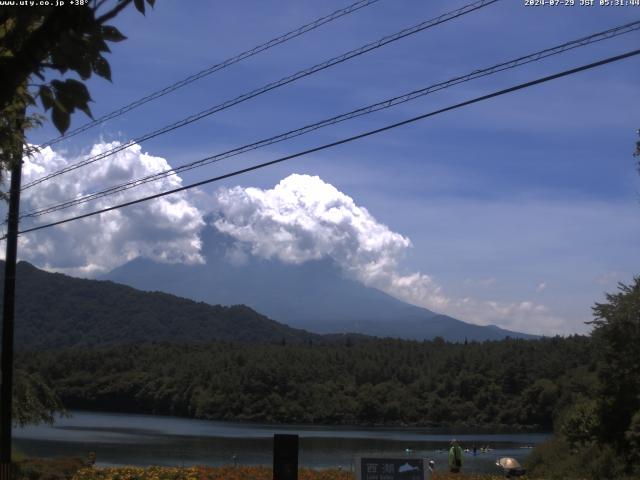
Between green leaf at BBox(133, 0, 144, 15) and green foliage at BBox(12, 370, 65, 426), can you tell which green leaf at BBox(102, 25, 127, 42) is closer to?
green leaf at BBox(133, 0, 144, 15)

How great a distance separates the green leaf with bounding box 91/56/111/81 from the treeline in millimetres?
91167

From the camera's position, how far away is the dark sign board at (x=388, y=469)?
9.82 meters

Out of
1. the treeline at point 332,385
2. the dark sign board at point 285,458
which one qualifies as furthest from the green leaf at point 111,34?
the treeline at point 332,385

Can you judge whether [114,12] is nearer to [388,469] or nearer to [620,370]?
[388,469]

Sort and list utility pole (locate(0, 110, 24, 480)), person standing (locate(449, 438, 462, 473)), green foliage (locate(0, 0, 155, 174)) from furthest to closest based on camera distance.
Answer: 1. person standing (locate(449, 438, 462, 473))
2. utility pole (locate(0, 110, 24, 480))
3. green foliage (locate(0, 0, 155, 174))

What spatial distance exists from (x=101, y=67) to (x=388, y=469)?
280 inches

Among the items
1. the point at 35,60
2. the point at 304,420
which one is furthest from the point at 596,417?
the point at 304,420

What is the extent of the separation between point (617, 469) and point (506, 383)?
7954cm

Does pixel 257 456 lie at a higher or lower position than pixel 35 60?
lower

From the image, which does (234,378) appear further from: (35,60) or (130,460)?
(35,60)

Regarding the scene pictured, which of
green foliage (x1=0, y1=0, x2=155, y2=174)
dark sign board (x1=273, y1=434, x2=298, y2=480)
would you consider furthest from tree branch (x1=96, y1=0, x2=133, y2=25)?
dark sign board (x1=273, y1=434, x2=298, y2=480)

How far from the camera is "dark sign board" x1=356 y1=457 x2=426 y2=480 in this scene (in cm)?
982

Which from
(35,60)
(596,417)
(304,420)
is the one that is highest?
(35,60)

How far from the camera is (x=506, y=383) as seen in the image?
9912cm
